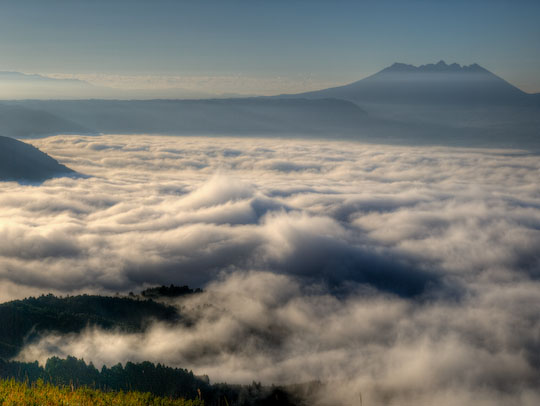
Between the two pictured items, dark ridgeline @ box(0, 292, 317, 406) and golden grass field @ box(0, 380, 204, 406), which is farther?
dark ridgeline @ box(0, 292, 317, 406)

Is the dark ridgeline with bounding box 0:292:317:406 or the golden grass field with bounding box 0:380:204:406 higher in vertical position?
the golden grass field with bounding box 0:380:204:406

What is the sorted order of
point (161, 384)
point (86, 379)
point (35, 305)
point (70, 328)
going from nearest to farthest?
point (86, 379) < point (161, 384) < point (70, 328) < point (35, 305)

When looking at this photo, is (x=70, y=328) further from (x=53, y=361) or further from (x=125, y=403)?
(x=125, y=403)

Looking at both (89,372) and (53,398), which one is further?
A: (89,372)

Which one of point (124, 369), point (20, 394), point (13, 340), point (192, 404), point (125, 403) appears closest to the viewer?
point (20, 394)

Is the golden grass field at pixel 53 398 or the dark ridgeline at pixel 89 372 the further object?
the dark ridgeline at pixel 89 372

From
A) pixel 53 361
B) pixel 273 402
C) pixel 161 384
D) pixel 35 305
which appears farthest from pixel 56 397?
pixel 35 305

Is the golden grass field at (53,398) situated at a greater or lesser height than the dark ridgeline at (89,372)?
greater

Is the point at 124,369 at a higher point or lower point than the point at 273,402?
higher

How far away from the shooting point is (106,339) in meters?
188

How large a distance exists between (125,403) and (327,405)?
198270 mm

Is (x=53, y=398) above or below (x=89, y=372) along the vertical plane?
above

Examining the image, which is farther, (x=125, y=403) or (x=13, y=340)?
(x=13, y=340)

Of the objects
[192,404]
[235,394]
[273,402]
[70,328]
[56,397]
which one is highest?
[56,397]
